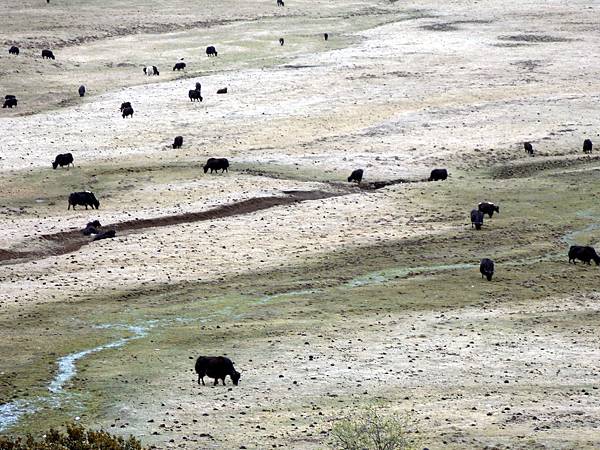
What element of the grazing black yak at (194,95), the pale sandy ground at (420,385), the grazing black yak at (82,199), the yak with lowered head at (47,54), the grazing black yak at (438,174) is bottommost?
the pale sandy ground at (420,385)

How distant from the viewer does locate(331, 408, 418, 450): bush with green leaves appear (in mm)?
24297

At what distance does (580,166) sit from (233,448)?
36.6 metres

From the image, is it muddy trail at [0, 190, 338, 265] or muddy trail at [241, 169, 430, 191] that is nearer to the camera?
muddy trail at [0, 190, 338, 265]

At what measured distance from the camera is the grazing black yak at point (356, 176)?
55406mm

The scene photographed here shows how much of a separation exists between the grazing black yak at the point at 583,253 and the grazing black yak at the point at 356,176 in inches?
556

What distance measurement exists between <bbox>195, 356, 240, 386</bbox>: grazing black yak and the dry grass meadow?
34cm

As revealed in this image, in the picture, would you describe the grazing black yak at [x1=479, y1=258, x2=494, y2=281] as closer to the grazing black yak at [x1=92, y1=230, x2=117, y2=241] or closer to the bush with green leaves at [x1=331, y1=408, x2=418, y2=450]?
the grazing black yak at [x1=92, y1=230, x2=117, y2=241]

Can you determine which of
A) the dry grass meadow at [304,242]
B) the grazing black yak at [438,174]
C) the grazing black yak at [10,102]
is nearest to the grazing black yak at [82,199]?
the dry grass meadow at [304,242]

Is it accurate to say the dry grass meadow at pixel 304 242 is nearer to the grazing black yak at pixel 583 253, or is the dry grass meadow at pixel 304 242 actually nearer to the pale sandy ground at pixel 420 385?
the pale sandy ground at pixel 420 385

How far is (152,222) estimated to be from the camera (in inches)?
1937

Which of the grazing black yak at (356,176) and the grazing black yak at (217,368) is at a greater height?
the grazing black yak at (356,176)

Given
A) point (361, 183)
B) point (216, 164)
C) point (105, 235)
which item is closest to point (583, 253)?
point (361, 183)

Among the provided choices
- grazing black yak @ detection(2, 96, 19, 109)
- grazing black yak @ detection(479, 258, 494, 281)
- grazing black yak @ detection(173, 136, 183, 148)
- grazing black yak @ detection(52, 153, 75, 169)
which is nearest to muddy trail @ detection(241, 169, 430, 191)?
grazing black yak @ detection(173, 136, 183, 148)

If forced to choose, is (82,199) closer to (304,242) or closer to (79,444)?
(304,242)
